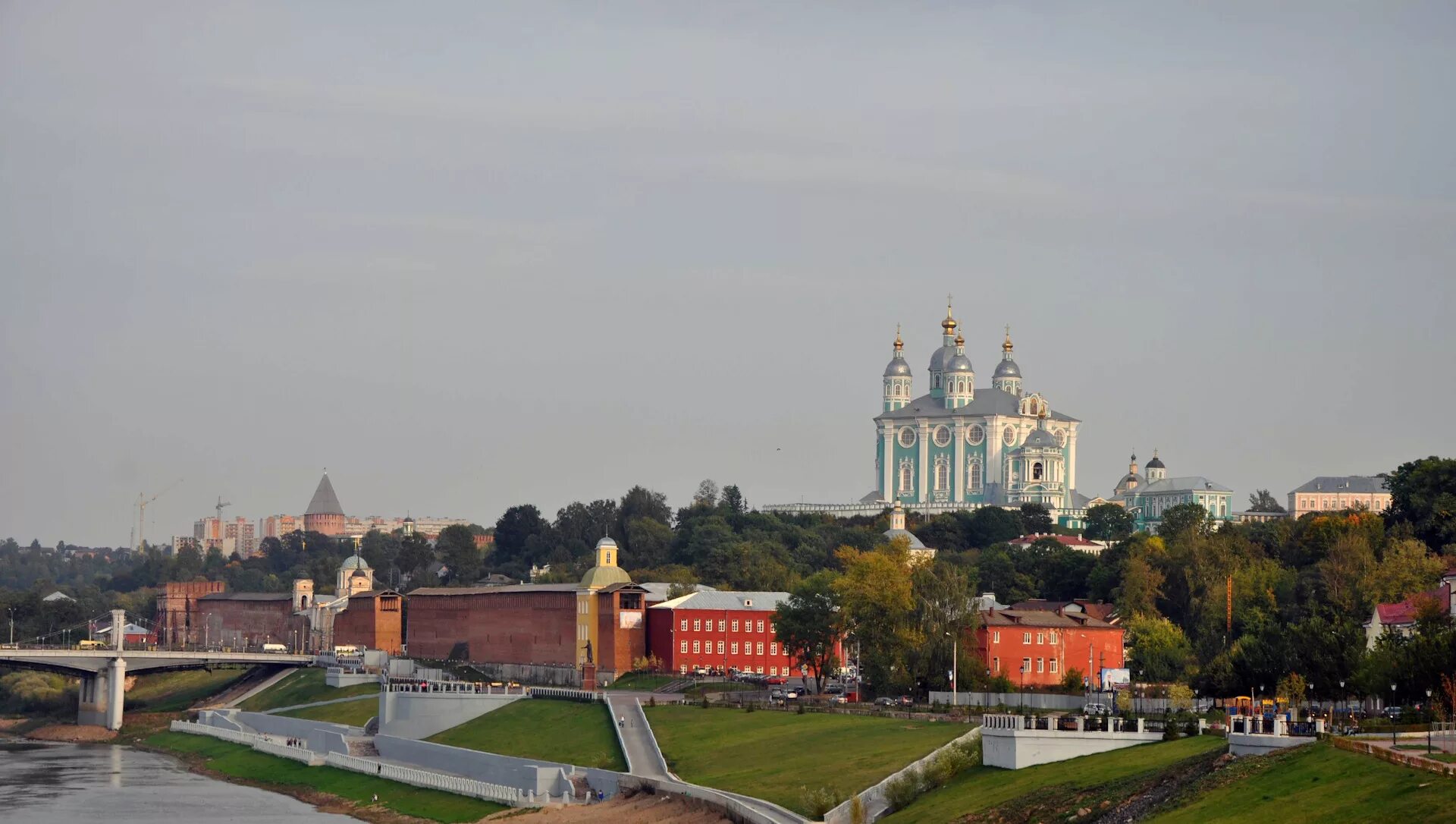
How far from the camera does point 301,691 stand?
110 metres

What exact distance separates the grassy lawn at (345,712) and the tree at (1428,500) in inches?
2007

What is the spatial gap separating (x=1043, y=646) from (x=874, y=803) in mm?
37935

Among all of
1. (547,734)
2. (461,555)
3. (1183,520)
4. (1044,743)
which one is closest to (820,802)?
(1044,743)

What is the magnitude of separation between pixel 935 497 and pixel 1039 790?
126893 mm

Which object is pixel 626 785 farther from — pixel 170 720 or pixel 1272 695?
pixel 170 720

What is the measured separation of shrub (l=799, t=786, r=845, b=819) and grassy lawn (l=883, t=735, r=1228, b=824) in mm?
1917

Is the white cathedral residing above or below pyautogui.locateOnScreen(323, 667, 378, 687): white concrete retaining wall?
above

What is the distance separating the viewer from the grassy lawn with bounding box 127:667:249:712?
393ft

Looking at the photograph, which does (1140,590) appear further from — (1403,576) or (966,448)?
(966,448)

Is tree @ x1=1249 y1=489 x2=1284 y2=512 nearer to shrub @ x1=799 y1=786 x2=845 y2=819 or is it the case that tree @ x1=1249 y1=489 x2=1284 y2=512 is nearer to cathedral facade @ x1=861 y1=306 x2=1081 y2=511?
cathedral facade @ x1=861 y1=306 x2=1081 y2=511

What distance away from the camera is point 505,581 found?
15962cm

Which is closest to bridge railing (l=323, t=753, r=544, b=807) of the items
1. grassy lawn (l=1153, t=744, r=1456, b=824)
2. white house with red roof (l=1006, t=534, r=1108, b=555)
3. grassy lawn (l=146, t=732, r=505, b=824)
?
grassy lawn (l=146, t=732, r=505, b=824)

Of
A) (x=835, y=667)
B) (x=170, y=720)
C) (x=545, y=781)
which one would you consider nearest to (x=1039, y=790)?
(x=545, y=781)

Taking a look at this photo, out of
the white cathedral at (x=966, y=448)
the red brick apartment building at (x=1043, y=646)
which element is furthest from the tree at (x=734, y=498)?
the red brick apartment building at (x=1043, y=646)
